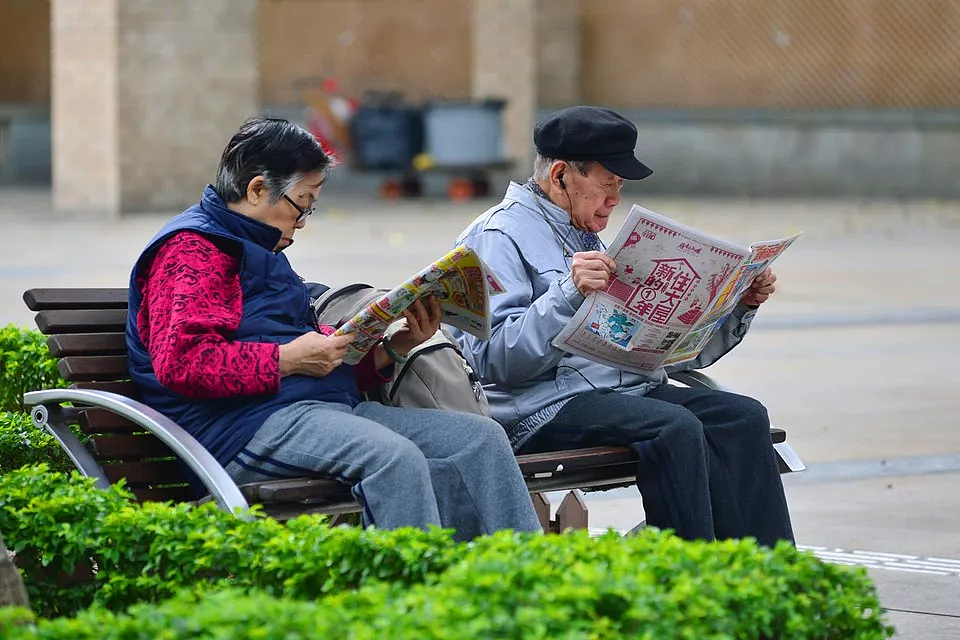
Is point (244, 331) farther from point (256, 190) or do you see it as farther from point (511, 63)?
point (511, 63)

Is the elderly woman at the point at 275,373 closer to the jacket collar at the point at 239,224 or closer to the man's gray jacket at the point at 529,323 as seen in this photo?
the jacket collar at the point at 239,224

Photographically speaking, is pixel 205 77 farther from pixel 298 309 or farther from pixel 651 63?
pixel 298 309

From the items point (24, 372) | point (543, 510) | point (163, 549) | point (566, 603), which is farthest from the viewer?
point (24, 372)

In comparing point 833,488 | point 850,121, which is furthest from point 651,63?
point 833,488

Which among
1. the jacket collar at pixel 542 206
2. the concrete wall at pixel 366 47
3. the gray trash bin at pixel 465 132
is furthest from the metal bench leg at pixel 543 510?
the concrete wall at pixel 366 47

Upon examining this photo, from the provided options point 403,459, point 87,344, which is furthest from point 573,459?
point 87,344

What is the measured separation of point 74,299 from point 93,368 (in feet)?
1.06

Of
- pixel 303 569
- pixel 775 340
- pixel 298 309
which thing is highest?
pixel 298 309

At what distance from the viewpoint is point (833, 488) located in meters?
6.46

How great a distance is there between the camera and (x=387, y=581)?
3.12 meters

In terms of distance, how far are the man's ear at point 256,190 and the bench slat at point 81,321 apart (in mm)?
522

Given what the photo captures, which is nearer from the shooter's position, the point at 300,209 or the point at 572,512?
the point at 300,209

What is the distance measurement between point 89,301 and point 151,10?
52.5ft

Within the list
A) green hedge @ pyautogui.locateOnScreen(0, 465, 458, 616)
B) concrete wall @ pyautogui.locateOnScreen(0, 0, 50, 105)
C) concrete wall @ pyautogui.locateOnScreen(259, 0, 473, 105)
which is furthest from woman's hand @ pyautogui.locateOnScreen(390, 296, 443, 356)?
concrete wall @ pyautogui.locateOnScreen(0, 0, 50, 105)
